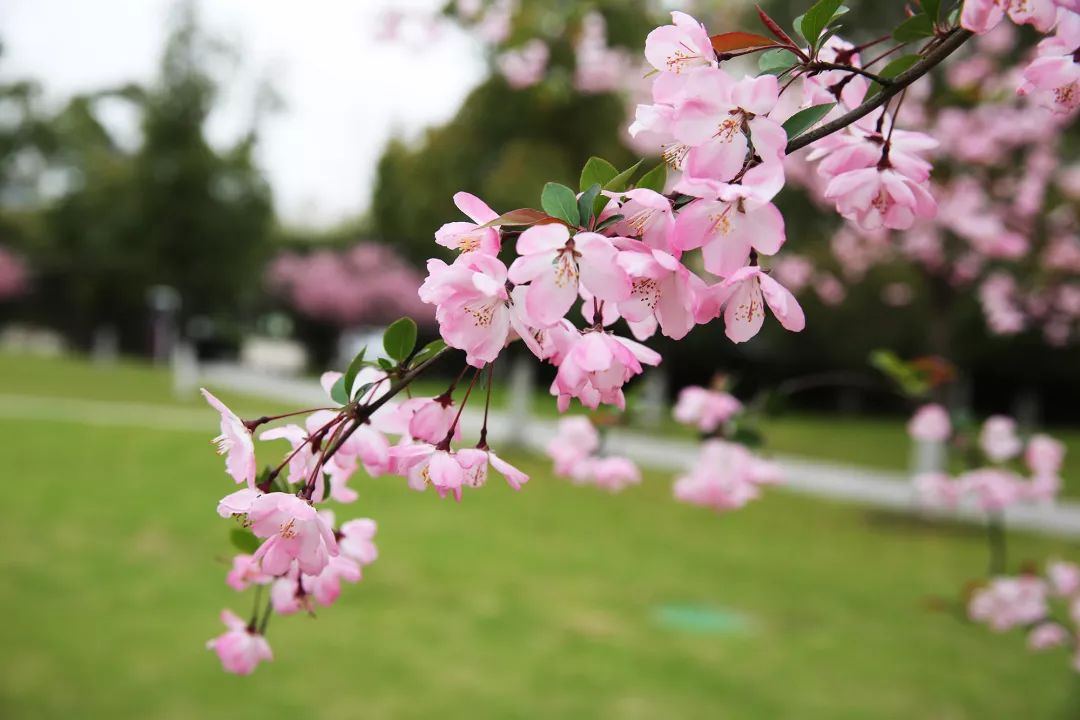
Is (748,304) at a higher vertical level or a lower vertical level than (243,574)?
higher

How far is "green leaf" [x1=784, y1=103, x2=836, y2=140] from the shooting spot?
0.60 m

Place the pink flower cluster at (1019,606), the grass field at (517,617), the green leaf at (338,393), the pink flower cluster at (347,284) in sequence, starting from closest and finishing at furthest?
the green leaf at (338,393) < the pink flower cluster at (1019,606) < the grass field at (517,617) < the pink flower cluster at (347,284)

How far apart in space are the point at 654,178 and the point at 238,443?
0.32 metres

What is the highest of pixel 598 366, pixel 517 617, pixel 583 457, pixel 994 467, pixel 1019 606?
pixel 994 467

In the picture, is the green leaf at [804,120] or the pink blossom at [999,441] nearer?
the green leaf at [804,120]

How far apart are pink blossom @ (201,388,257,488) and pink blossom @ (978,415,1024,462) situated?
72.0 inches

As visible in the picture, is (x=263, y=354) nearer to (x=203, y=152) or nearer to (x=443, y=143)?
(x=203, y=152)

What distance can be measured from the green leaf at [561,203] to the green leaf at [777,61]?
6.8 inches

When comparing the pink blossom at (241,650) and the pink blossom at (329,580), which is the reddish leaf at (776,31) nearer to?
the pink blossom at (329,580)

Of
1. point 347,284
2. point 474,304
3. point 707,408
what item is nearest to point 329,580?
point 474,304

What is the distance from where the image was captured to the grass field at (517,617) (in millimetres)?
3881

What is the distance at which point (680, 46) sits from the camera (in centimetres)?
64

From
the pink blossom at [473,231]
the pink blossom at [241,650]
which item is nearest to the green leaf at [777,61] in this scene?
the pink blossom at [473,231]

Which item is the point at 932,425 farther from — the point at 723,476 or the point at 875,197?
the point at 875,197
